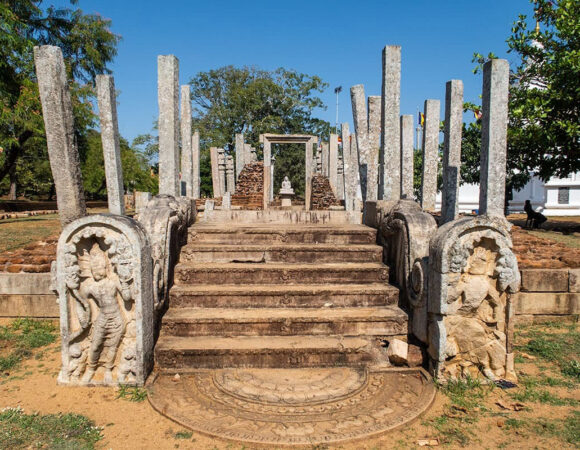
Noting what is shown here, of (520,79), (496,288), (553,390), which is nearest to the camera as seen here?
(553,390)

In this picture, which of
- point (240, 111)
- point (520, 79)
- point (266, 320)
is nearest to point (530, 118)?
point (520, 79)

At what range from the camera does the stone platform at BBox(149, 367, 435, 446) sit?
10.1 feet

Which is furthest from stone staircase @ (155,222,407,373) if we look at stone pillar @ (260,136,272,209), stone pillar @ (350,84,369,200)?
stone pillar @ (260,136,272,209)

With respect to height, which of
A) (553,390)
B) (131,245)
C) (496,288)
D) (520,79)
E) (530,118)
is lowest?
(553,390)

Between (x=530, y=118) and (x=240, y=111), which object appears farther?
(x=240, y=111)

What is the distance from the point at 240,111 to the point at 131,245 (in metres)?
32.3

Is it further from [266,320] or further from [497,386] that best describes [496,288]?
[266,320]

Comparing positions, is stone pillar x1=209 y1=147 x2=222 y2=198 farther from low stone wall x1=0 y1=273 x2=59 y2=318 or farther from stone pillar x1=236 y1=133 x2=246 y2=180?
low stone wall x1=0 y1=273 x2=59 y2=318

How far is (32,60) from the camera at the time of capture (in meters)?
15.2

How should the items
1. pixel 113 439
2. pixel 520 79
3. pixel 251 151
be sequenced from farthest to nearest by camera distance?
pixel 251 151
pixel 520 79
pixel 113 439

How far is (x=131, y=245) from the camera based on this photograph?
3.72m

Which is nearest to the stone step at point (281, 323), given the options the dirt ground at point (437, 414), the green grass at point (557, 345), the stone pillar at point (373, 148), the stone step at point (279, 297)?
the stone step at point (279, 297)

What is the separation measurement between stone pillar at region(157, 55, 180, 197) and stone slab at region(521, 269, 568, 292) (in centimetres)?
520

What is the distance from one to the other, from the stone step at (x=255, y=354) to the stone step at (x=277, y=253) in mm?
1339
